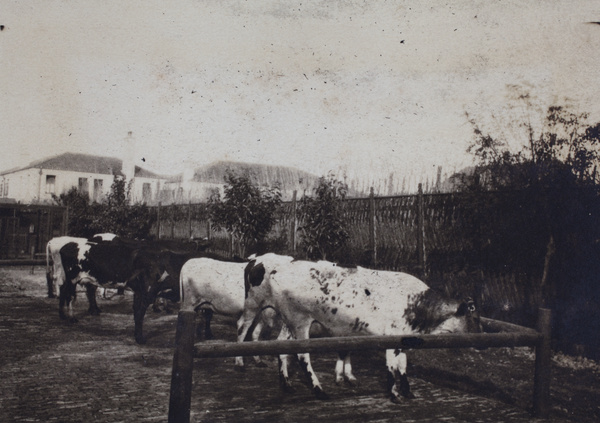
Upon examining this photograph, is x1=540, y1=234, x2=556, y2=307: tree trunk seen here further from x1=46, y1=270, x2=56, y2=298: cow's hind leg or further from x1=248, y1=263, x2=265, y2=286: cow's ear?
x1=46, y1=270, x2=56, y2=298: cow's hind leg

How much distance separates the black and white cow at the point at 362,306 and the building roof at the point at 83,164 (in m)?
43.1

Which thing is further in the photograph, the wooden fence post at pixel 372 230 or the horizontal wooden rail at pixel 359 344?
the wooden fence post at pixel 372 230

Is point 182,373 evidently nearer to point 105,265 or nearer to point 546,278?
point 546,278

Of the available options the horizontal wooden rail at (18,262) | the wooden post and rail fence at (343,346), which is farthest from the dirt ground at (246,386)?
the horizontal wooden rail at (18,262)

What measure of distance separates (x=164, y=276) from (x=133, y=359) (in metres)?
2.75

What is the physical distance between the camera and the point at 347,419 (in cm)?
531

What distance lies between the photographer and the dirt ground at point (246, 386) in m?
5.42

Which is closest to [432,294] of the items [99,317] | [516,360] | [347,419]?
[347,419]

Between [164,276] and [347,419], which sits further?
[164,276]

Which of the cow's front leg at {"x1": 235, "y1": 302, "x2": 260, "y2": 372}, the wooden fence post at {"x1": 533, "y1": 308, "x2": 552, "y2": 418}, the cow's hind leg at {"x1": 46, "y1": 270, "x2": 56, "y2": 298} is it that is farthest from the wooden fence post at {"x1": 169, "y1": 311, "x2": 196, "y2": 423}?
the cow's hind leg at {"x1": 46, "y1": 270, "x2": 56, "y2": 298}

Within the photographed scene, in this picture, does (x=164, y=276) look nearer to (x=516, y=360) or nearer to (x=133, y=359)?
(x=133, y=359)

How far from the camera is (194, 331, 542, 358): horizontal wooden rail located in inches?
→ 181

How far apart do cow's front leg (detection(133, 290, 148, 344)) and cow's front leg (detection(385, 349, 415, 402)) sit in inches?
188

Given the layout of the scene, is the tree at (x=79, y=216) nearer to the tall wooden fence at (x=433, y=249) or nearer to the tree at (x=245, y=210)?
the tree at (x=245, y=210)
